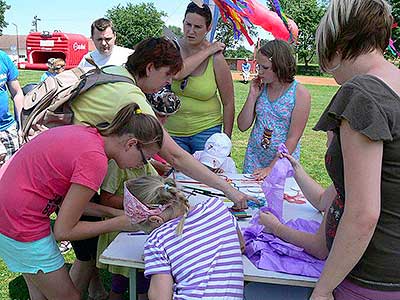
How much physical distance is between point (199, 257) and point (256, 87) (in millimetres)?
1795

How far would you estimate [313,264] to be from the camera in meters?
1.58

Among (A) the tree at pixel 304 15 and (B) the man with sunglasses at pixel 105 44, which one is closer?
(B) the man with sunglasses at pixel 105 44

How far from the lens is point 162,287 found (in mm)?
1471

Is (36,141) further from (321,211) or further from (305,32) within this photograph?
(305,32)

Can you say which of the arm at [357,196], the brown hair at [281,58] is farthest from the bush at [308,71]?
the arm at [357,196]

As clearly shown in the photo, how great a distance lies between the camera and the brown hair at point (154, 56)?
6.93 feet

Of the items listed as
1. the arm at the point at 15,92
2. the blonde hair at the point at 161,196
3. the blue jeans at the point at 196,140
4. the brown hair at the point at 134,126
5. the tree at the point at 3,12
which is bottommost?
the tree at the point at 3,12

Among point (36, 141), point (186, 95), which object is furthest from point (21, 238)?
point (186, 95)

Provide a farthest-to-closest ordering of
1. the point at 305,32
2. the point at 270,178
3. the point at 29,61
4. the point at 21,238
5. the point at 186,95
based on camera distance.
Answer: the point at 305,32 → the point at 29,61 → the point at 186,95 → the point at 270,178 → the point at 21,238

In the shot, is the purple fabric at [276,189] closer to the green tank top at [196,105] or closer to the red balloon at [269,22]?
the green tank top at [196,105]

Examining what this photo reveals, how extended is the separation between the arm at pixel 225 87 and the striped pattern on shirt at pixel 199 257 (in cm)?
175

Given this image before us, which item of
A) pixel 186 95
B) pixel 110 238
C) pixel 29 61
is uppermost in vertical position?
pixel 186 95

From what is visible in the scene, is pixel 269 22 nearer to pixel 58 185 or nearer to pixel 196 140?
pixel 196 140

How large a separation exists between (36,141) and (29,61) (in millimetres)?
28114
